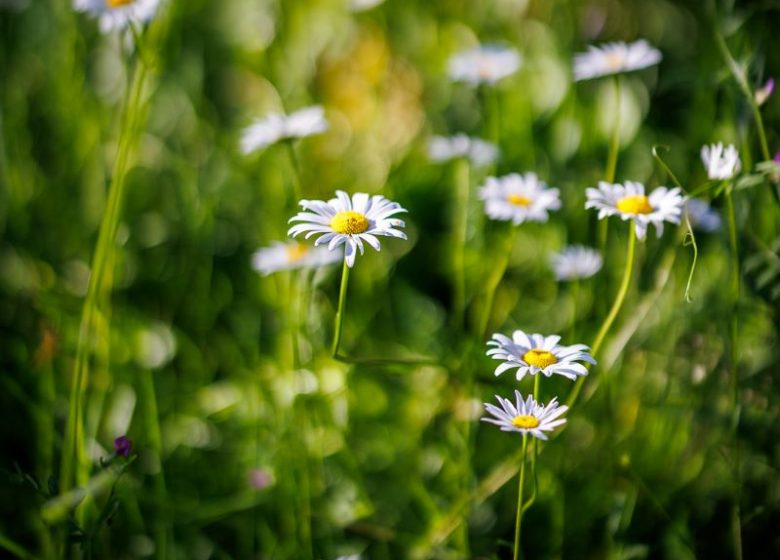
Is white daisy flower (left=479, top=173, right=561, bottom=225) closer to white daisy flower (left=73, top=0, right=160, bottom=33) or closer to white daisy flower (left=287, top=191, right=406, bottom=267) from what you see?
white daisy flower (left=287, top=191, right=406, bottom=267)

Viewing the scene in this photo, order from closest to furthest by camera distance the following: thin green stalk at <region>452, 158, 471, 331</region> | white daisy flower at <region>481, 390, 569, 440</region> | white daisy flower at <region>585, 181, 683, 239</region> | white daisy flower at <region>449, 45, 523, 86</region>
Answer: white daisy flower at <region>481, 390, 569, 440</region> → white daisy flower at <region>585, 181, 683, 239</region> → thin green stalk at <region>452, 158, 471, 331</region> → white daisy flower at <region>449, 45, 523, 86</region>

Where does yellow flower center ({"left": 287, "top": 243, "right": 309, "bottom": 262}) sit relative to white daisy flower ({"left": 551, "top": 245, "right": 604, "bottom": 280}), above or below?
above

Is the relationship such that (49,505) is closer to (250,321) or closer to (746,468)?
(250,321)

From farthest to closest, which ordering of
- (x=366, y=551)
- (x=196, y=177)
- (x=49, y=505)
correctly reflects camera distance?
(x=196, y=177), (x=366, y=551), (x=49, y=505)

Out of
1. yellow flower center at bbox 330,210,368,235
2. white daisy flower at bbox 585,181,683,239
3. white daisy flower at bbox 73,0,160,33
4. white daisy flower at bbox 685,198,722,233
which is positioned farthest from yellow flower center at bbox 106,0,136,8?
white daisy flower at bbox 685,198,722,233

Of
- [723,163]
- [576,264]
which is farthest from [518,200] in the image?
→ [723,163]

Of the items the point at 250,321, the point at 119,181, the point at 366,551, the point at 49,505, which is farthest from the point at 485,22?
the point at 49,505
